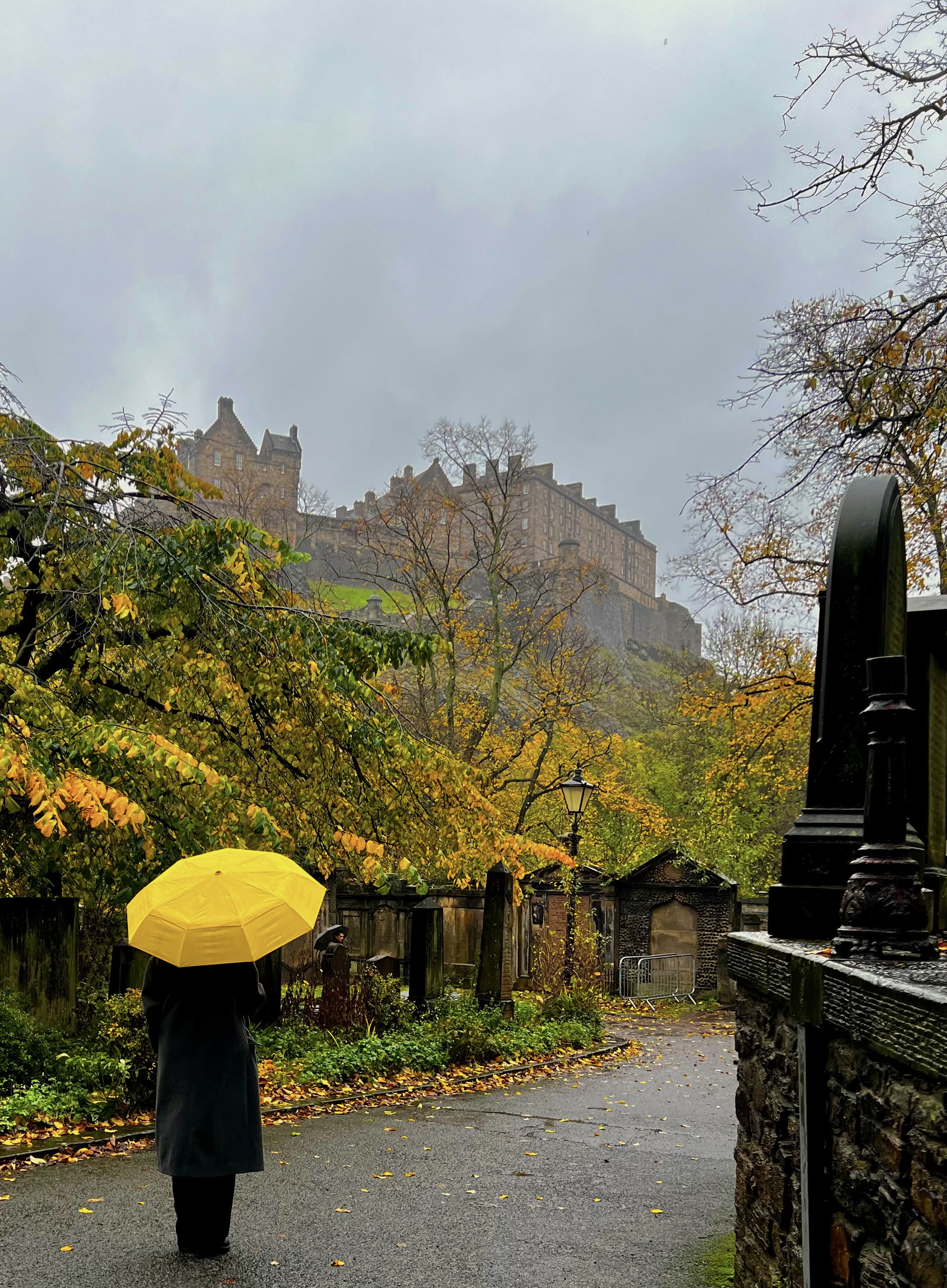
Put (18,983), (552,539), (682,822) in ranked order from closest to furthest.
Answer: (18,983), (682,822), (552,539)

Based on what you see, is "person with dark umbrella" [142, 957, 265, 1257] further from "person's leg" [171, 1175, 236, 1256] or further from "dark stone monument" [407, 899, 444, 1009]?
"dark stone monument" [407, 899, 444, 1009]

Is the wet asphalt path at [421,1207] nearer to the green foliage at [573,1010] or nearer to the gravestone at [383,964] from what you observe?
the gravestone at [383,964]

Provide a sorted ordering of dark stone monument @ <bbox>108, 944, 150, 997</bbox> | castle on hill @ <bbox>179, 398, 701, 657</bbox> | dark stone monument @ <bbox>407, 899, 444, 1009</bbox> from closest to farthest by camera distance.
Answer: dark stone monument @ <bbox>108, 944, 150, 997</bbox>
dark stone monument @ <bbox>407, 899, 444, 1009</bbox>
castle on hill @ <bbox>179, 398, 701, 657</bbox>

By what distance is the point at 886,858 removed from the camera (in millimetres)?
3508

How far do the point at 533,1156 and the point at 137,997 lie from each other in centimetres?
397

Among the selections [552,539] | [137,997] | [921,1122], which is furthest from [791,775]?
[552,539]

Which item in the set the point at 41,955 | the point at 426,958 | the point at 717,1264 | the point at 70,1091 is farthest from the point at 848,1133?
the point at 426,958

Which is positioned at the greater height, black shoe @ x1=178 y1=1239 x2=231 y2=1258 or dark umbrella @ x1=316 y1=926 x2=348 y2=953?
dark umbrella @ x1=316 y1=926 x2=348 y2=953

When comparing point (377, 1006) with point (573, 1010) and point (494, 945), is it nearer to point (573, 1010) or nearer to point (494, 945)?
point (494, 945)

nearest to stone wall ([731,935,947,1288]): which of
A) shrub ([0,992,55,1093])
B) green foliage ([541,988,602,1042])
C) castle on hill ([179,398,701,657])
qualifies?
shrub ([0,992,55,1093])

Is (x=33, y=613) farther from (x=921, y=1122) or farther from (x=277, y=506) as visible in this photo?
(x=277, y=506)

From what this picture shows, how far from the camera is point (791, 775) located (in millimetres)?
28859

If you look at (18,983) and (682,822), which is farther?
(682,822)

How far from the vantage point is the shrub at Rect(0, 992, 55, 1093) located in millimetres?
8586
